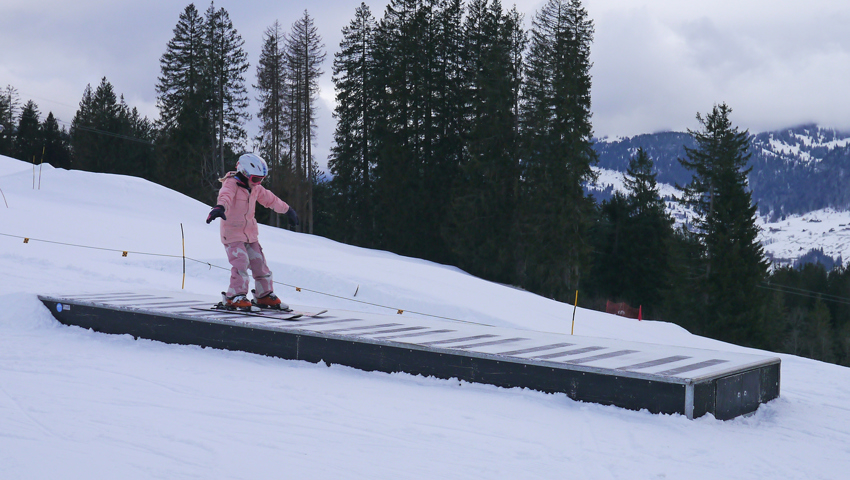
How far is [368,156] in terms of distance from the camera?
43625 mm

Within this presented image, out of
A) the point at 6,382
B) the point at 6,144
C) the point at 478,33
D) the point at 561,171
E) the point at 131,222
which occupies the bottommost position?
the point at 6,382

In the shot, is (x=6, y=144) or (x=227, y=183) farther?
(x=6, y=144)

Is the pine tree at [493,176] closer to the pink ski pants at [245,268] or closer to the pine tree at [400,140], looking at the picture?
the pine tree at [400,140]

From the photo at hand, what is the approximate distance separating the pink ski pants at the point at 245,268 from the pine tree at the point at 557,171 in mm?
26293

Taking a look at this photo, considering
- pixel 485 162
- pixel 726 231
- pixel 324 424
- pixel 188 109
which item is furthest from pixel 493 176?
pixel 324 424

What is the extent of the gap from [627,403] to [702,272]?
37275 mm

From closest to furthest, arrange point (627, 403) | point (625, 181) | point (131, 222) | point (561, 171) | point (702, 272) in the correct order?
point (627, 403) < point (131, 222) < point (561, 171) < point (702, 272) < point (625, 181)

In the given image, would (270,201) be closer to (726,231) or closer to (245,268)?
(245,268)

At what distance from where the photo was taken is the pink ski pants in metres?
8.01

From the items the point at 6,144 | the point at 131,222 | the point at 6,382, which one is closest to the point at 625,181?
the point at 131,222

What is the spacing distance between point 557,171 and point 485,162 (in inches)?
161

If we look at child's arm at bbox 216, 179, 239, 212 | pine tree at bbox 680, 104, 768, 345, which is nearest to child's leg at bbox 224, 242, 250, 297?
child's arm at bbox 216, 179, 239, 212

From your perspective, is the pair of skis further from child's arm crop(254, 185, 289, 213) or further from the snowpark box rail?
child's arm crop(254, 185, 289, 213)

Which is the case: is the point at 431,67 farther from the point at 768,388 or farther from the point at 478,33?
the point at 768,388
